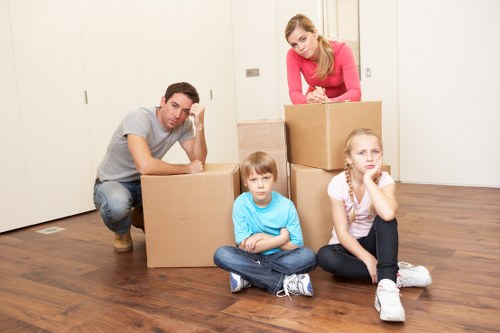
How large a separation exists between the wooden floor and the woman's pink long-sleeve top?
792 millimetres

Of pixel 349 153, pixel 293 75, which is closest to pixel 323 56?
pixel 293 75

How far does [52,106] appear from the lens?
10.6ft

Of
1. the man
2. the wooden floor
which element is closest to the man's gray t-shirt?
the man

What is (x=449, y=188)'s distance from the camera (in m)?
3.66

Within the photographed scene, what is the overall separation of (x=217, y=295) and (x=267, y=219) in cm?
34

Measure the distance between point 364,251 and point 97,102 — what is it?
2.46 meters

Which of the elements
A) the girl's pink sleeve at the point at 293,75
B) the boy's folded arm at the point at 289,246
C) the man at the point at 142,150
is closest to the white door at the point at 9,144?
the man at the point at 142,150

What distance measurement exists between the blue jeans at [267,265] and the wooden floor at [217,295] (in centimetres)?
6

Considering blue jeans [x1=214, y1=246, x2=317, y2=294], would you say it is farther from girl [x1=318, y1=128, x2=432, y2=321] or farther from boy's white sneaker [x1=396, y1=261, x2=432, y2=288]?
boy's white sneaker [x1=396, y1=261, x2=432, y2=288]

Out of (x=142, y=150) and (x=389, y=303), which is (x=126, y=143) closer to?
(x=142, y=150)

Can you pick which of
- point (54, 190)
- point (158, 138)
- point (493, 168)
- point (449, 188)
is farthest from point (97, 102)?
point (493, 168)

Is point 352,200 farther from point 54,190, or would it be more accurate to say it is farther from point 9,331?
point 54,190

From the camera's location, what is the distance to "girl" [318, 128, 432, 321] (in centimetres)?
164

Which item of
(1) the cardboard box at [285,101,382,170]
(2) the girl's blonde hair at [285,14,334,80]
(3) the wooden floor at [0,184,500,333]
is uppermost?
(2) the girl's blonde hair at [285,14,334,80]
